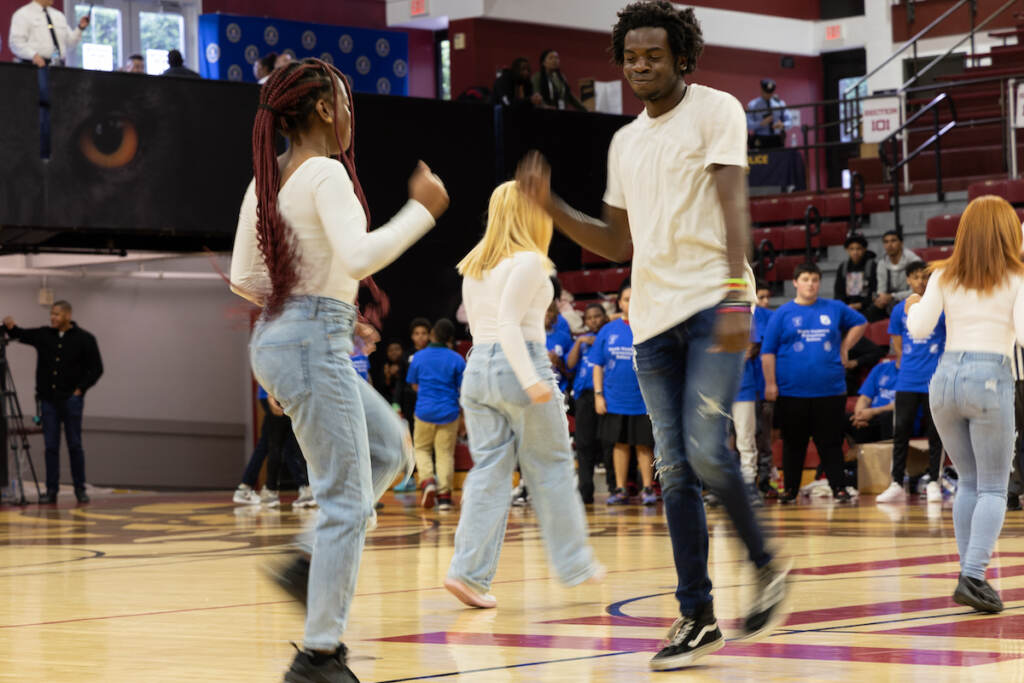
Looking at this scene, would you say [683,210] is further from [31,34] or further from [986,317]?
[31,34]

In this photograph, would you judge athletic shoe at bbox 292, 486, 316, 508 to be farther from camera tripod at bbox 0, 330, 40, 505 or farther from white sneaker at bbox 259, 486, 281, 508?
camera tripod at bbox 0, 330, 40, 505

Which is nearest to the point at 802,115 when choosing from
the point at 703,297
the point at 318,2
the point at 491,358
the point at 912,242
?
the point at 318,2

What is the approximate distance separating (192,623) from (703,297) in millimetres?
2441

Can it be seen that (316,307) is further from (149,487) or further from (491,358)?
(149,487)

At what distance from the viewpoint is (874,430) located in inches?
533

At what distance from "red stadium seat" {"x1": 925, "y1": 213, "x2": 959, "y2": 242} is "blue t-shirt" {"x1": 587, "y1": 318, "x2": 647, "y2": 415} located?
14.8ft

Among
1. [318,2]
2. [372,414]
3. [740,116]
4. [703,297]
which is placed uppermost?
[318,2]

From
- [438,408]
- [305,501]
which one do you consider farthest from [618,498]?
[305,501]


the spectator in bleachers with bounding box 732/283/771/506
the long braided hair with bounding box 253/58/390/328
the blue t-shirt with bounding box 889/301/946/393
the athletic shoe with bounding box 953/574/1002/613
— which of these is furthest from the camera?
the spectator in bleachers with bounding box 732/283/771/506

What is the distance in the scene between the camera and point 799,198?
18.1 metres

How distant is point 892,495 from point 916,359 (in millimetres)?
1133

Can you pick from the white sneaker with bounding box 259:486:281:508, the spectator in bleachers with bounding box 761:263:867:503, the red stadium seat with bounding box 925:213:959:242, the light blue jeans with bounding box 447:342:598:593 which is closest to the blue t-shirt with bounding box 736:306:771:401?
the spectator in bleachers with bounding box 761:263:867:503

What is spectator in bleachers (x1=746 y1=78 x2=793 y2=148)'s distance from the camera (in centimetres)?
2194

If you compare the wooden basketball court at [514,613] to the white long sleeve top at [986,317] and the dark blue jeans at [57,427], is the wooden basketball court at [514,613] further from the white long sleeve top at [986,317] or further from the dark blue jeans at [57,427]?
the dark blue jeans at [57,427]
